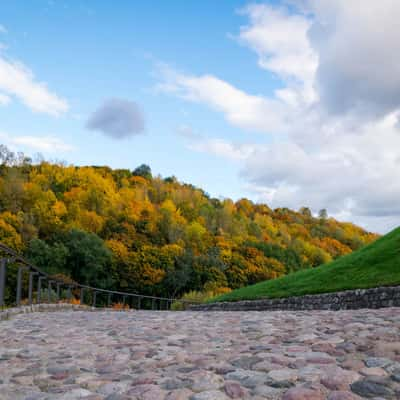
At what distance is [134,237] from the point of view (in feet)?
156

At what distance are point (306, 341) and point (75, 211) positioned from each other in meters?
48.7

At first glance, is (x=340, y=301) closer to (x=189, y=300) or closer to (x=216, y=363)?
(x=216, y=363)

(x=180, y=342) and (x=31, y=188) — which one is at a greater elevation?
(x=31, y=188)

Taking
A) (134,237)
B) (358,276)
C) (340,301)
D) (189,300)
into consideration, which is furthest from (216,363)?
(134,237)

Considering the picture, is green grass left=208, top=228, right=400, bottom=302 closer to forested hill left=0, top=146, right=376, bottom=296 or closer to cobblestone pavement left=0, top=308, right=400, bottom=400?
cobblestone pavement left=0, top=308, right=400, bottom=400

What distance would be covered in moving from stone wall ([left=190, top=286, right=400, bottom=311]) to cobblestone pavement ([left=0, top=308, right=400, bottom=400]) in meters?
3.89

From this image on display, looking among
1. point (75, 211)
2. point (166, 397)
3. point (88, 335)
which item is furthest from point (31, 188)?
point (166, 397)

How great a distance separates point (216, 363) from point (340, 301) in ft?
28.0

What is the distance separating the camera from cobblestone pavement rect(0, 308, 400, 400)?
10.4 feet

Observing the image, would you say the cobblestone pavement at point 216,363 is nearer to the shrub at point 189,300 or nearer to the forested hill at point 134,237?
the shrub at point 189,300

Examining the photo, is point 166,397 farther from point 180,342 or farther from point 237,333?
point 237,333

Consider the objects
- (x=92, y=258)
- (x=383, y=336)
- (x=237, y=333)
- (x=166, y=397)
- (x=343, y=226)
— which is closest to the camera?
(x=166, y=397)

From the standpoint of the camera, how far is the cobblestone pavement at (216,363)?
10.4 ft

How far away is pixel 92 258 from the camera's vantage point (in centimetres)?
4078
